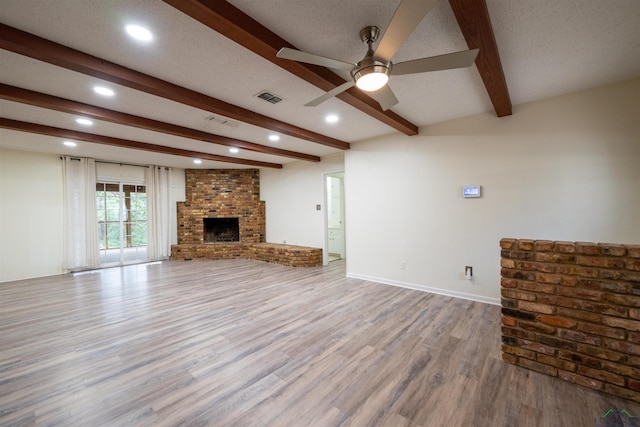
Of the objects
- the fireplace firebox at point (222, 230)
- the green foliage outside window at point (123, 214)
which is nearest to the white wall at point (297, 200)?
the fireplace firebox at point (222, 230)

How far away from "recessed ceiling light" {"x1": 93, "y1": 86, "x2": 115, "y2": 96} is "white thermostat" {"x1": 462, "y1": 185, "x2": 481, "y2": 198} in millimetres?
4446

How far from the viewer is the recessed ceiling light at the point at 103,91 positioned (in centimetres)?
255

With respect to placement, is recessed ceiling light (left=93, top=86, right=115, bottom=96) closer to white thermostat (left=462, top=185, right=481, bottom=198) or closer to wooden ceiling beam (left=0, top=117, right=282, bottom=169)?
wooden ceiling beam (left=0, top=117, right=282, bottom=169)

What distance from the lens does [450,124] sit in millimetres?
3771

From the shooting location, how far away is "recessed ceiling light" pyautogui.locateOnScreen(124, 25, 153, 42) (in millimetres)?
1727

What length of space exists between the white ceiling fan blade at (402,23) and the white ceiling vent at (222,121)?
2.48m

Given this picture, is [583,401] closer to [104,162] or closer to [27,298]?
[27,298]

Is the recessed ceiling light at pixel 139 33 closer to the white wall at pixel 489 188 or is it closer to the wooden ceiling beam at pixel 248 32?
the wooden ceiling beam at pixel 248 32

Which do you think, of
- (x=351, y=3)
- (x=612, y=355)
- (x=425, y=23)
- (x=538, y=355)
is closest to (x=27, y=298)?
(x=351, y=3)

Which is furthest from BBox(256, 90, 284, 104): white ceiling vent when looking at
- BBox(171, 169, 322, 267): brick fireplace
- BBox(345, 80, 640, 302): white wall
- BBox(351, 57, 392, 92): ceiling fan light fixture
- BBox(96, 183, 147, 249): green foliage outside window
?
BBox(96, 183, 147, 249): green foliage outside window

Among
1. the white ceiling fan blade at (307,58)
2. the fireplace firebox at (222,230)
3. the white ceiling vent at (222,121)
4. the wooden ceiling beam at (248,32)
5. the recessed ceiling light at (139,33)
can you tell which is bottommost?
the fireplace firebox at (222,230)

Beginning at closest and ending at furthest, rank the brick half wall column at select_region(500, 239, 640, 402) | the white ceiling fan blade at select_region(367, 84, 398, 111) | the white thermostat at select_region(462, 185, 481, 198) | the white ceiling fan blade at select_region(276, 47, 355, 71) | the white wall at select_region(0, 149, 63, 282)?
the white ceiling fan blade at select_region(276, 47, 355, 71)
the brick half wall column at select_region(500, 239, 640, 402)
the white ceiling fan blade at select_region(367, 84, 398, 111)
the white thermostat at select_region(462, 185, 481, 198)
the white wall at select_region(0, 149, 63, 282)

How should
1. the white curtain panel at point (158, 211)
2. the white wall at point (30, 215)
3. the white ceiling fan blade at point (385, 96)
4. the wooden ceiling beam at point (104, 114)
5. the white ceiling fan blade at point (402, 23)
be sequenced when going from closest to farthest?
the white ceiling fan blade at point (402, 23) < the white ceiling fan blade at point (385, 96) < the wooden ceiling beam at point (104, 114) < the white wall at point (30, 215) < the white curtain panel at point (158, 211)

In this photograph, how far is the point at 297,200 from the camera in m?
6.73
